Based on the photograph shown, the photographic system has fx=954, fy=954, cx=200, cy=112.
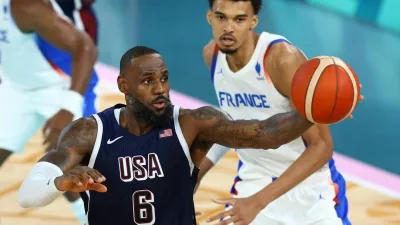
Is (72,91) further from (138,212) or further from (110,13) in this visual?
(110,13)

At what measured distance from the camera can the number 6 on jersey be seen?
421 centimetres

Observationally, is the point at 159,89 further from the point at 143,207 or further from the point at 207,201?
the point at 207,201

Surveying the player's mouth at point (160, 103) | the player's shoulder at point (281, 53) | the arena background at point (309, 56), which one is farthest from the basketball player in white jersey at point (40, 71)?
the player's mouth at point (160, 103)

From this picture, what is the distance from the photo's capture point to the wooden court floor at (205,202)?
6.83 metres

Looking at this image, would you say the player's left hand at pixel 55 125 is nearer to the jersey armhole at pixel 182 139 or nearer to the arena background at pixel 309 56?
the arena background at pixel 309 56

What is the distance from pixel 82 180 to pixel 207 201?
3542 millimetres

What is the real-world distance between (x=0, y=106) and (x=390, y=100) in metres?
4.39

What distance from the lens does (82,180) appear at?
3.65 meters

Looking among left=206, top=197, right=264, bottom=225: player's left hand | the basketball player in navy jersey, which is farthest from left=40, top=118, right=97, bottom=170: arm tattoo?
left=206, top=197, right=264, bottom=225: player's left hand

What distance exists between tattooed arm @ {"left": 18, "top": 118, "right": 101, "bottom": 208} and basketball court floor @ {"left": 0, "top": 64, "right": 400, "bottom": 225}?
267 centimetres

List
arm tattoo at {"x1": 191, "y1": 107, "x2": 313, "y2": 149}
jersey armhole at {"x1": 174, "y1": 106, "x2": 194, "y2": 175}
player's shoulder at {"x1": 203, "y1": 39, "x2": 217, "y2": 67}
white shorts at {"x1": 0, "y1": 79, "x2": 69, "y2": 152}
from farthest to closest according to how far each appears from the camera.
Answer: white shorts at {"x1": 0, "y1": 79, "x2": 69, "y2": 152}
player's shoulder at {"x1": 203, "y1": 39, "x2": 217, "y2": 67}
jersey armhole at {"x1": 174, "y1": 106, "x2": 194, "y2": 175}
arm tattoo at {"x1": 191, "y1": 107, "x2": 313, "y2": 149}

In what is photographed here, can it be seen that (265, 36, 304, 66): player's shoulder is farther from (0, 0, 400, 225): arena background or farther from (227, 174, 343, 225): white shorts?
(0, 0, 400, 225): arena background

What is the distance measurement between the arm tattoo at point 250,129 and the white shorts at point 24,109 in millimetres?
2335

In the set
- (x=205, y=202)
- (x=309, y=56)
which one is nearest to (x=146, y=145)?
(x=205, y=202)
